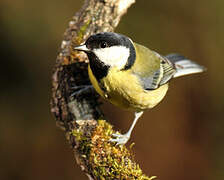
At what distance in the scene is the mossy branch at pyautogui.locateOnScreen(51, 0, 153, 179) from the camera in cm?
209

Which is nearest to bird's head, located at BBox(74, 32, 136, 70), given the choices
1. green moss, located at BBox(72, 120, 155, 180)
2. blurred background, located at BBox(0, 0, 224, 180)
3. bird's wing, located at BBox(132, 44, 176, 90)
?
bird's wing, located at BBox(132, 44, 176, 90)

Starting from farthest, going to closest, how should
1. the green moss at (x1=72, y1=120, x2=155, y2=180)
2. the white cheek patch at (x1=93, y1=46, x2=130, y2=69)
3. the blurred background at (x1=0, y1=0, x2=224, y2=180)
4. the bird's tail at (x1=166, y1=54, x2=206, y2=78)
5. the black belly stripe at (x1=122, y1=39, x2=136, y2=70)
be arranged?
the blurred background at (x1=0, y1=0, x2=224, y2=180), the bird's tail at (x1=166, y1=54, x2=206, y2=78), the black belly stripe at (x1=122, y1=39, x2=136, y2=70), the white cheek patch at (x1=93, y1=46, x2=130, y2=69), the green moss at (x1=72, y1=120, x2=155, y2=180)

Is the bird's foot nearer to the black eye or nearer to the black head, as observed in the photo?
the black head

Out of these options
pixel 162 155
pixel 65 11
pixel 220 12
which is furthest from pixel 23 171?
pixel 220 12

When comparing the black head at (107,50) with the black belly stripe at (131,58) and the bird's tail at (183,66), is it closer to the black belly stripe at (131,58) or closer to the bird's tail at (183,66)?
the black belly stripe at (131,58)

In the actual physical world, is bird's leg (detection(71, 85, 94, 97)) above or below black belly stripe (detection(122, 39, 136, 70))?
below

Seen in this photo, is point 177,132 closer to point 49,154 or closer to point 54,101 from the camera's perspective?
point 49,154

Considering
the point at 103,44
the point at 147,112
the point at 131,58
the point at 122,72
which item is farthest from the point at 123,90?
the point at 147,112

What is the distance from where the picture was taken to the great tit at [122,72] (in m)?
2.29

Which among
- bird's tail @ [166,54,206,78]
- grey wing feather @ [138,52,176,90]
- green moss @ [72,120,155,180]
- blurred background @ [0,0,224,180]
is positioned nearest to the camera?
green moss @ [72,120,155,180]

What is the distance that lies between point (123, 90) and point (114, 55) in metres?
0.26

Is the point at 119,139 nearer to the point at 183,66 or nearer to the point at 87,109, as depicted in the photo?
the point at 87,109

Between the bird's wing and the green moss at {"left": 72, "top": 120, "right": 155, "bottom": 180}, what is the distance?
0.48 m

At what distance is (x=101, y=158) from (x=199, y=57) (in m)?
2.48
